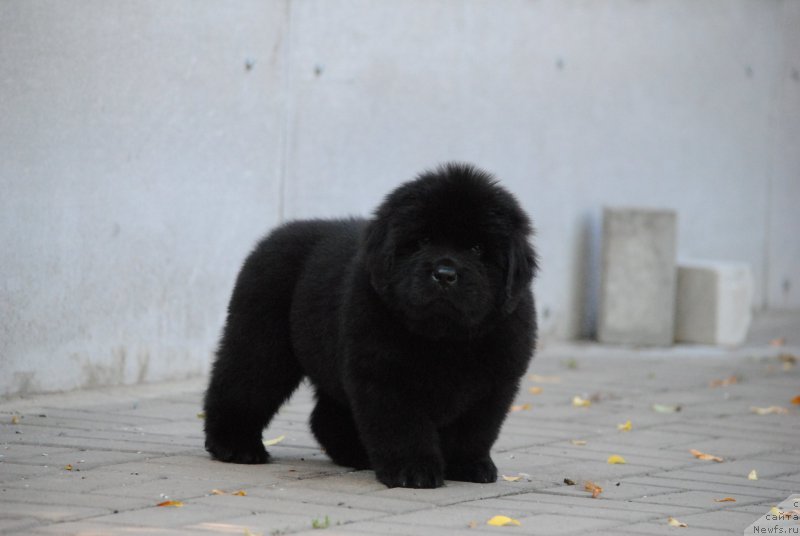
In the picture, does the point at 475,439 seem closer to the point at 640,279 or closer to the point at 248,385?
the point at 248,385

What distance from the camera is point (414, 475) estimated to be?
4.61m

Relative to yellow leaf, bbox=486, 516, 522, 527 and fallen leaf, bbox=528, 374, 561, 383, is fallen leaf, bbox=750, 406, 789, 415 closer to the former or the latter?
fallen leaf, bbox=528, 374, 561, 383

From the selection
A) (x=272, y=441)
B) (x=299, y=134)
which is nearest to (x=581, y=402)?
(x=272, y=441)

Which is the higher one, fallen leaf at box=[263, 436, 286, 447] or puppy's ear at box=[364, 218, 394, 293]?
puppy's ear at box=[364, 218, 394, 293]

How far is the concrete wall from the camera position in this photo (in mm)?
6754

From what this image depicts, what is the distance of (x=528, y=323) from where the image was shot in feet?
16.0

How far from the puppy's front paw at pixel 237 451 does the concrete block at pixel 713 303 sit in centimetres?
635

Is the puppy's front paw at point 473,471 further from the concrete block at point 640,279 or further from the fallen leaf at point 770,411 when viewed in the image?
the concrete block at point 640,279

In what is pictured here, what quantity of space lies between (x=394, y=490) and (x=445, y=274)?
2.70 ft

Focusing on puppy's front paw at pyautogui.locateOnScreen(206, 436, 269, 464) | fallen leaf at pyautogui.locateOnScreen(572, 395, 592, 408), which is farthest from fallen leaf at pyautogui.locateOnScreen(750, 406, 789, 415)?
puppy's front paw at pyautogui.locateOnScreen(206, 436, 269, 464)

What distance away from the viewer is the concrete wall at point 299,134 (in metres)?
6.75

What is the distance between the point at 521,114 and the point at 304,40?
2604 millimetres

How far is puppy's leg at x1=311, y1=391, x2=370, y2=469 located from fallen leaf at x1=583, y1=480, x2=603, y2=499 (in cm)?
90

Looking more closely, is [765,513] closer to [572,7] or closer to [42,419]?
[42,419]
